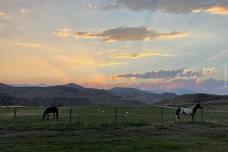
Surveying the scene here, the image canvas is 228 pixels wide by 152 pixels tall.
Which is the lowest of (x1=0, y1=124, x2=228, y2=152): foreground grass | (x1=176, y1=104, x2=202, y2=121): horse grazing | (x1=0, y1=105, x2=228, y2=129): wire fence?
(x1=0, y1=124, x2=228, y2=152): foreground grass

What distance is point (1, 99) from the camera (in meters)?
180

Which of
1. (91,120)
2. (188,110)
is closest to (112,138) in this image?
(91,120)

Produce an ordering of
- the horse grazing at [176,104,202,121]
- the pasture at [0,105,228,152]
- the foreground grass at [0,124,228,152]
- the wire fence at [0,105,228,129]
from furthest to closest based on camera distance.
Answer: the horse grazing at [176,104,202,121] < the wire fence at [0,105,228,129] < the pasture at [0,105,228,152] < the foreground grass at [0,124,228,152]

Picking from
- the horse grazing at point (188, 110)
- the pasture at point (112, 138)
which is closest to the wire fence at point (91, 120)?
the horse grazing at point (188, 110)

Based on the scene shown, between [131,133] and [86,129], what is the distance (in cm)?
431

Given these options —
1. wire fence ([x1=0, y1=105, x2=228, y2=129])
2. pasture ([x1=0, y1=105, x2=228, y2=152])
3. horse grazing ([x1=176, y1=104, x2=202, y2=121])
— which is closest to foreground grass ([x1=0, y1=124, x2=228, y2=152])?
pasture ([x1=0, y1=105, x2=228, y2=152])

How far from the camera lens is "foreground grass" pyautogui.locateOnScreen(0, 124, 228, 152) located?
961 inches

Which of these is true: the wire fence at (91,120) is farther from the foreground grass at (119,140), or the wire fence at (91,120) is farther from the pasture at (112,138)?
the foreground grass at (119,140)

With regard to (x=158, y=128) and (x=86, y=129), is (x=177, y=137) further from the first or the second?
(x=86, y=129)

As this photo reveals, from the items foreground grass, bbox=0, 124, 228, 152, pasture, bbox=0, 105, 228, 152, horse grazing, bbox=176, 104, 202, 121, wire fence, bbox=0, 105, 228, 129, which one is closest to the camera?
foreground grass, bbox=0, 124, 228, 152

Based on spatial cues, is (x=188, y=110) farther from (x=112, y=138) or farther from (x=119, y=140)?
(x=119, y=140)

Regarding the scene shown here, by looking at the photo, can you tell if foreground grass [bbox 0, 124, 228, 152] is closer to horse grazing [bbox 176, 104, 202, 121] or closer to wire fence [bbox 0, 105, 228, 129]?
wire fence [bbox 0, 105, 228, 129]

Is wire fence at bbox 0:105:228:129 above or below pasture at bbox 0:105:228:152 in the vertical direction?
above

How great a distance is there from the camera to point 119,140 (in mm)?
27953
